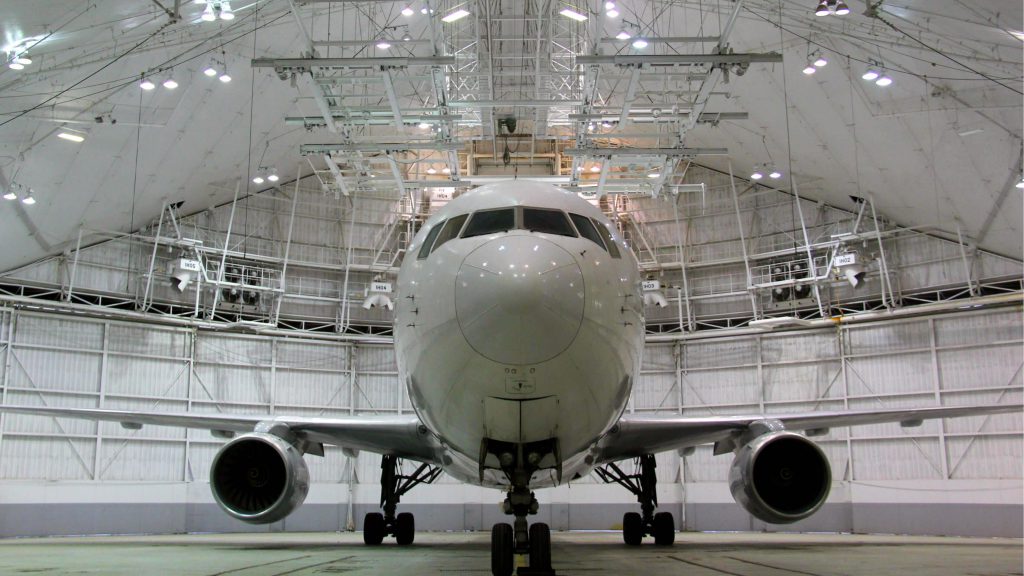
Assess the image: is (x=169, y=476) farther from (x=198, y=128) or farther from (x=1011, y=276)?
(x=1011, y=276)

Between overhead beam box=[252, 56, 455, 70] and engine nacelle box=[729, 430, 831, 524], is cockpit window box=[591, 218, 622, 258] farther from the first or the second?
overhead beam box=[252, 56, 455, 70]

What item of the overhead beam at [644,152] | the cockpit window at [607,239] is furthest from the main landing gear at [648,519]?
the overhead beam at [644,152]

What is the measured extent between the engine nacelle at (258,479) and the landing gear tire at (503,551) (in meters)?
4.06

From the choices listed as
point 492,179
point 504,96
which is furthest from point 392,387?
point 504,96

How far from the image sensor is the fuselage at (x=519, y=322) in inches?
232

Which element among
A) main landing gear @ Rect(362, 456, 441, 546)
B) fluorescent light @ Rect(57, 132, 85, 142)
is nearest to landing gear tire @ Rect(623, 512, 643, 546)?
main landing gear @ Rect(362, 456, 441, 546)

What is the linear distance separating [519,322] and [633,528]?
34.3ft

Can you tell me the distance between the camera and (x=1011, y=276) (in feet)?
72.0

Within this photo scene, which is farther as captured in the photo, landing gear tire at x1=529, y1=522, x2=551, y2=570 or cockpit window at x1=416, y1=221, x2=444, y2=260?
cockpit window at x1=416, y1=221, x2=444, y2=260

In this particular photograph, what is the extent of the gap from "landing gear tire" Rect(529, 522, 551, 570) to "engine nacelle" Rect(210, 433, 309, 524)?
4371 mm

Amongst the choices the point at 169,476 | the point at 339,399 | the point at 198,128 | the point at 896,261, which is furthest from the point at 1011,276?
the point at 169,476

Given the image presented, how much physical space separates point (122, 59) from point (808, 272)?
19.7 metres

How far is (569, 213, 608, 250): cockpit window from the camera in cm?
706

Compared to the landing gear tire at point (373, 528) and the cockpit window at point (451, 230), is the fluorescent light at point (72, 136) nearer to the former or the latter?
the landing gear tire at point (373, 528)
